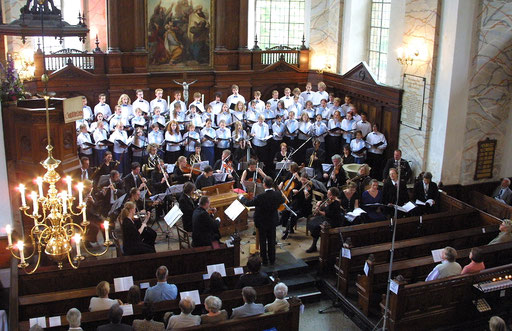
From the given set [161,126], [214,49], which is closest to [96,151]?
[161,126]

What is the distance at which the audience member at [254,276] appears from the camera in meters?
8.27

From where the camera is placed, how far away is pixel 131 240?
9172mm

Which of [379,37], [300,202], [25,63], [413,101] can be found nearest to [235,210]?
[300,202]

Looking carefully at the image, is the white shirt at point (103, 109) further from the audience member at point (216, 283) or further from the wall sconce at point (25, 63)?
the audience member at point (216, 283)

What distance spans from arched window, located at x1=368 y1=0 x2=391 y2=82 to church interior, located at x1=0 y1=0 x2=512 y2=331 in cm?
8

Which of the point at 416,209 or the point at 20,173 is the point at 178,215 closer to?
the point at 20,173

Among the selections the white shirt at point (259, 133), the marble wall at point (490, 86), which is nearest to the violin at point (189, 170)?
the white shirt at point (259, 133)

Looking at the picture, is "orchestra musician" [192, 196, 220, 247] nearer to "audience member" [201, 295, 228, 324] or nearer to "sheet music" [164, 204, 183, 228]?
"sheet music" [164, 204, 183, 228]

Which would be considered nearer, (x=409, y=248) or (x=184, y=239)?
(x=409, y=248)

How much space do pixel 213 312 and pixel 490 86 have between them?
9019 millimetres

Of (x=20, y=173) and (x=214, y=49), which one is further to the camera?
(x=214, y=49)

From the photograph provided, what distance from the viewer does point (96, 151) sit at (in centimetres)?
1427

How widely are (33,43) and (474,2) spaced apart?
1136cm

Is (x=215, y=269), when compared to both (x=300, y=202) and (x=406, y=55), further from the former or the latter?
(x=406, y=55)
